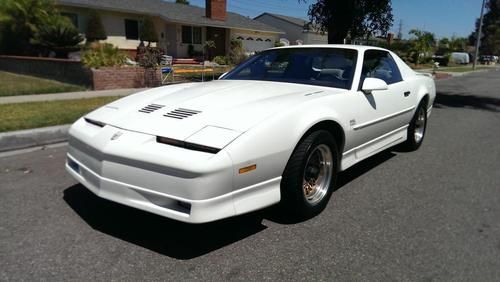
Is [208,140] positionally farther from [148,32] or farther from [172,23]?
[172,23]

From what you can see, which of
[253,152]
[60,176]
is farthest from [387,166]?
Answer: [60,176]

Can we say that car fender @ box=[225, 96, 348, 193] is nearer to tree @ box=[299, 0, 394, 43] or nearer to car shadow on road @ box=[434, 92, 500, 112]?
car shadow on road @ box=[434, 92, 500, 112]

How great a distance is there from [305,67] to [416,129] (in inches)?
90.4

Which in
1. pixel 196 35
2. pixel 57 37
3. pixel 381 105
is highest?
pixel 196 35

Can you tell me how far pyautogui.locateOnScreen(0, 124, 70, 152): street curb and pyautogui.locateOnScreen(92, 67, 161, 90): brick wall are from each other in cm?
486

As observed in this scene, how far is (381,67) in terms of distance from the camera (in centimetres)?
469

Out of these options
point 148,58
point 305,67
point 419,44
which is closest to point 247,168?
point 305,67

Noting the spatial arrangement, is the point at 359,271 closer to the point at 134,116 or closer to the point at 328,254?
the point at 328,254

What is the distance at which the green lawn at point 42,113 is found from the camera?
5988mm

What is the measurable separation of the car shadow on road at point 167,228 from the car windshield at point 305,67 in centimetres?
140

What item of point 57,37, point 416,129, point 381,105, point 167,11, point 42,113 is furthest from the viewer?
point 167,11

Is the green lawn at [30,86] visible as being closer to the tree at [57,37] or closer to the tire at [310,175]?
the tree at [57,37]

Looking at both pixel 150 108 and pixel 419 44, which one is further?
pixel 419 44

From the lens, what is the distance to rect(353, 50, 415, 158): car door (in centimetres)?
392
